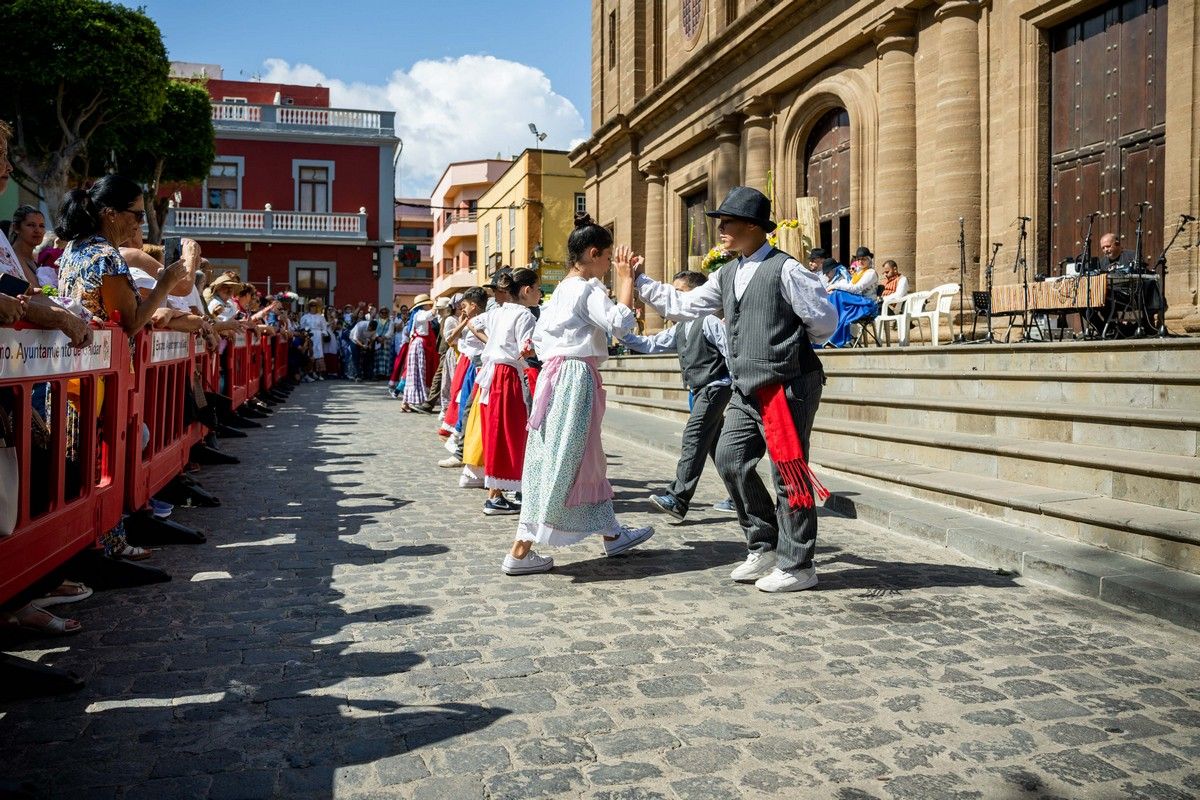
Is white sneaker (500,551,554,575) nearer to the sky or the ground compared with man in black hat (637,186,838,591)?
nearer to the ground

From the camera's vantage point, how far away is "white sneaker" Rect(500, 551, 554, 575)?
5574 millimetres

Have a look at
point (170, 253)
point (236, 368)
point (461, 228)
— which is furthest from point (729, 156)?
point (461, 228)

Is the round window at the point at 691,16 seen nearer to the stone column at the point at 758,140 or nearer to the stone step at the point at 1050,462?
the stone column at the point at 758,140

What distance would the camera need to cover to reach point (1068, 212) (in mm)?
12266

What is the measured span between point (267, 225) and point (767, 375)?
37.9 m

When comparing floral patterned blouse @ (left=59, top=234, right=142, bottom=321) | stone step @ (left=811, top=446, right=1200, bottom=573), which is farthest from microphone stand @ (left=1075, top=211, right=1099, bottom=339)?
floral patterned blouse @ (left=59, top=234, right=142, bottom=321)

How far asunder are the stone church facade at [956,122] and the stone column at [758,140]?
5cm

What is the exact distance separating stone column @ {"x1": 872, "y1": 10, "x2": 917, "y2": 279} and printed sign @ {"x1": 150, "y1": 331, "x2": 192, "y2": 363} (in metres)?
10.7

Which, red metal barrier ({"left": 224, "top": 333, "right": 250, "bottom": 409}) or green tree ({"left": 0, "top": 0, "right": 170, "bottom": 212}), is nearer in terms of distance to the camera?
red metal barrier ({"left": 224, "top": 333, "right": 250, "bottom": 409})

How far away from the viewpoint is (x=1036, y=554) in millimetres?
5582

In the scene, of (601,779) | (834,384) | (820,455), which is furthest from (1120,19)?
(601,779)

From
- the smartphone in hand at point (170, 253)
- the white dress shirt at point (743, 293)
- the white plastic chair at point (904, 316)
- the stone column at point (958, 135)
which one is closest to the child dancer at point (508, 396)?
the white dress shirt at point (743, 293)

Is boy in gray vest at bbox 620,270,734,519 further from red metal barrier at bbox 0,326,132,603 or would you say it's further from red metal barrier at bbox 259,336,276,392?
red metal barrier at bbox 259,336,276,392

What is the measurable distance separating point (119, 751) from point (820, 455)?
769 centimetres
